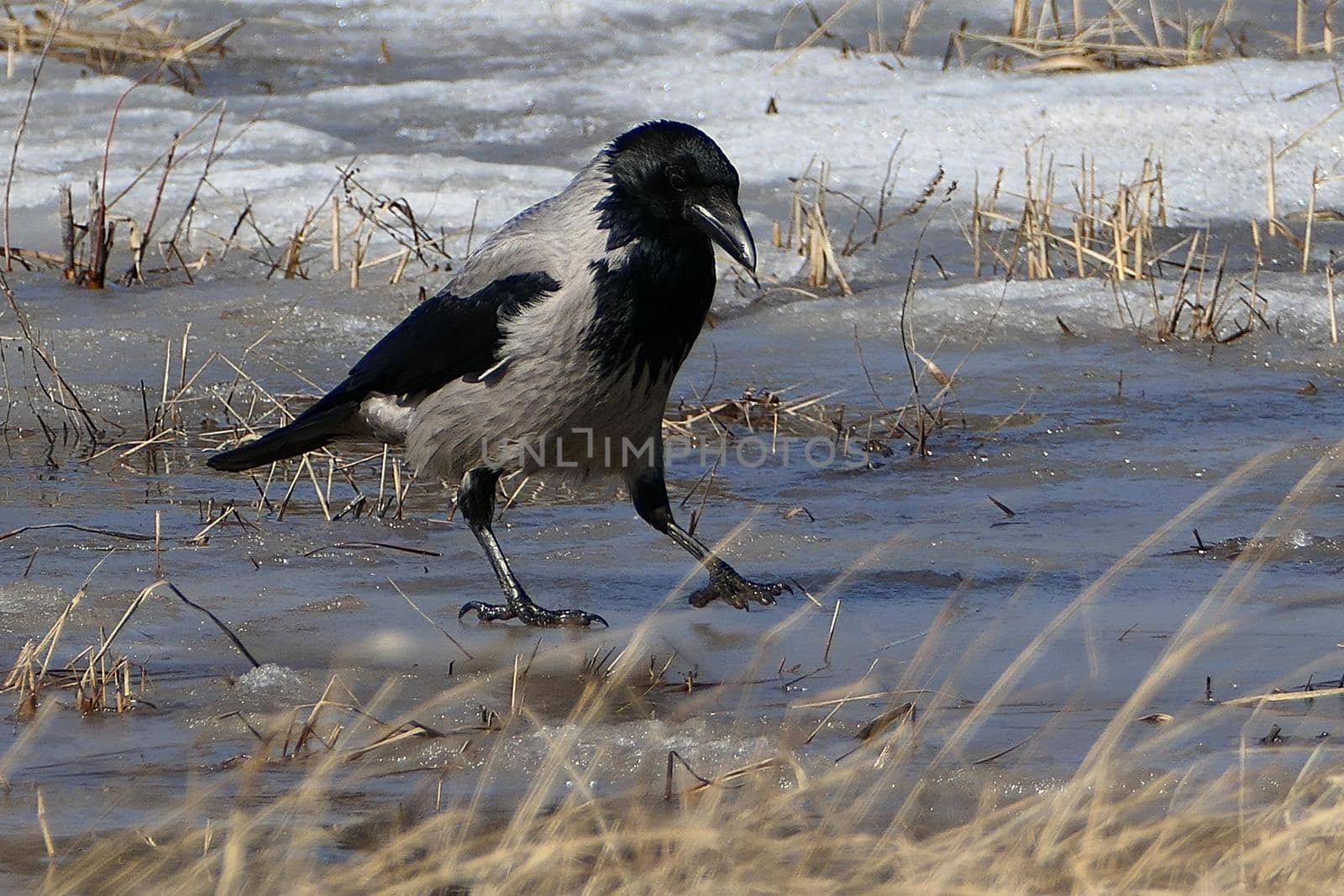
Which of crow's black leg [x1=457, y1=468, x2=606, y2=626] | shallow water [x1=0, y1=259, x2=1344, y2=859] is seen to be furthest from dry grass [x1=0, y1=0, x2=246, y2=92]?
crow's black leg [x1=457, y1=468, x2=606, y2=626]

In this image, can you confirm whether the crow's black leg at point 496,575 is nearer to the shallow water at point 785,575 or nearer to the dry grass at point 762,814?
the shallow water at point 785,575

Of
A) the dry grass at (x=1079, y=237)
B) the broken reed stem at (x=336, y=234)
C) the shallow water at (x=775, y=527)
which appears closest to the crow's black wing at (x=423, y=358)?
the shallow water at (x=775, y=527)

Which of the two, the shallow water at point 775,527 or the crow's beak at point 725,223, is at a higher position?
the crow's beak at point 725,223

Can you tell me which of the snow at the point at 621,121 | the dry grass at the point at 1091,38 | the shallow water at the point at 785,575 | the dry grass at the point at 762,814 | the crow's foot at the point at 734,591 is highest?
the dry grass at the point at 1091,38

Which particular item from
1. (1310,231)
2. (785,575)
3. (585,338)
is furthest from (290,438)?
(1310,231)

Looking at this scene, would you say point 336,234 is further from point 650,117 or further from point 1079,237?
point 650,117

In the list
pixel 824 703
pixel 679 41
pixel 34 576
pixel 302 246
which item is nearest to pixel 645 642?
pixel 824 703

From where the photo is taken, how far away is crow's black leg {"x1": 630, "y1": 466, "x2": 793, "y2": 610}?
156 inches

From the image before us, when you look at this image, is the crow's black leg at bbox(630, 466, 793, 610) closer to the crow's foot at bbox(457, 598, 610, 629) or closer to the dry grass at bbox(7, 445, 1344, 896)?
the crow's foot at bbox(457, 598, 610, 629)

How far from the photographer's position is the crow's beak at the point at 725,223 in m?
3.94

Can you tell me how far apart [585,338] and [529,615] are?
25.0 inches

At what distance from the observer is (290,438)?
14.7 ft

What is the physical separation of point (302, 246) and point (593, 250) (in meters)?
3.33

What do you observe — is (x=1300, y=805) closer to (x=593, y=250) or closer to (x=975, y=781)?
(x=975, y=781)
